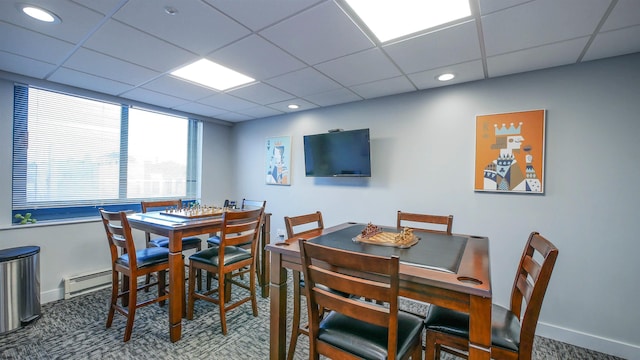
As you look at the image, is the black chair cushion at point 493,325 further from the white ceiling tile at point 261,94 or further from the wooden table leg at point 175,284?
the white ceiling tile at point 261,94

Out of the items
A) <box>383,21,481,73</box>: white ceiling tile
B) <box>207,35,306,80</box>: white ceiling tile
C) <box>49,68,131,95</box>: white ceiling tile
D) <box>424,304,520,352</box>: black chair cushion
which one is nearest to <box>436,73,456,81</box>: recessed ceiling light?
<box>383,21,481,73</box>: white ceiling tile

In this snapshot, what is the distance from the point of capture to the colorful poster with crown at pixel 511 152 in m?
2.49

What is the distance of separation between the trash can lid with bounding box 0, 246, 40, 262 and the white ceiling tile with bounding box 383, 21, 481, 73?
3.73m

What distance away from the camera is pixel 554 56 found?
2.23 meters

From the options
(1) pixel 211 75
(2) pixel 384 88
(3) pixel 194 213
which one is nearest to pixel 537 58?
(2) pixel 384 88

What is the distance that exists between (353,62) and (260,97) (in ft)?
4.90

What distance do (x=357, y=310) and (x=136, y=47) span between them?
8.28 feet

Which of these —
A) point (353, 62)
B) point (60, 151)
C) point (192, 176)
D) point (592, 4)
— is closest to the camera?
point (592, 4)

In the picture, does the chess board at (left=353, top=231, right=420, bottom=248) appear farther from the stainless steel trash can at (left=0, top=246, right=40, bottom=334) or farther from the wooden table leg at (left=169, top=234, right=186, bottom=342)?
the stainless steel trash can at (left=0, top=246, right=40, bottom=334)

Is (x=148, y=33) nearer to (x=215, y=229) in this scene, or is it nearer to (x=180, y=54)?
(x=180, y=54)

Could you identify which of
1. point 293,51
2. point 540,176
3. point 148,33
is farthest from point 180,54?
point 540,176

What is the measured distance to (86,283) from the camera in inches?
124

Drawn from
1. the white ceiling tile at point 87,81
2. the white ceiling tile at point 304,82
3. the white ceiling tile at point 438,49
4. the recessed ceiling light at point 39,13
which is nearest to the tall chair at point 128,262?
the recessed ceiling light at point 39,13

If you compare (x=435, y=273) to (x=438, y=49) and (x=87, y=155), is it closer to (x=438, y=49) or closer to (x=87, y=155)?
(x=438, y=49)
